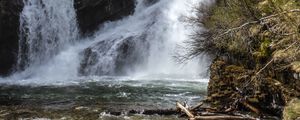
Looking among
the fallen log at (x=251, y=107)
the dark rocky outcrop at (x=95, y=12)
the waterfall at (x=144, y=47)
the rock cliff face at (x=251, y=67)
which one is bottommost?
the fallen log at (x=251, y=107)

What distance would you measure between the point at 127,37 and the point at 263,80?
1847cm

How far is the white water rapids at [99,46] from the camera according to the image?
3082cm

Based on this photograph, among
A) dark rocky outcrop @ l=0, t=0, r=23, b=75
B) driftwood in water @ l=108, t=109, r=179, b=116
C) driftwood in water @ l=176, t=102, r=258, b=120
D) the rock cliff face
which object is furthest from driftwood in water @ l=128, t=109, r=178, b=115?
dark rocky outcrop @ l=0, t=0, r=23, b=75

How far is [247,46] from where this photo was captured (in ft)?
52.0

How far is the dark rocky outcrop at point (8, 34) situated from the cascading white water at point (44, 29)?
465mm

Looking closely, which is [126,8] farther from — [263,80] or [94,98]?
[263,80]

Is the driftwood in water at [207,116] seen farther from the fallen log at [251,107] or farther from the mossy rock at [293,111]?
the fallen log at [251,107]

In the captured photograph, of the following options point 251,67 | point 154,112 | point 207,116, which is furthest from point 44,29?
point 207,116

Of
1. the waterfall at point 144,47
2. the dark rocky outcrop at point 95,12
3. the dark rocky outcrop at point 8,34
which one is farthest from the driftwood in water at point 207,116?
the dark rocky outcrop at point 95,12

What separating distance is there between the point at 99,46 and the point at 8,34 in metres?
5.78

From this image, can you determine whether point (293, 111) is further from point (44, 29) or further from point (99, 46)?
point (44, 29)

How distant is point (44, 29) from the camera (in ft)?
109

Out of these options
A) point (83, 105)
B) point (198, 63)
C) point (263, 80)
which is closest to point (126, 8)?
point (198, 63)

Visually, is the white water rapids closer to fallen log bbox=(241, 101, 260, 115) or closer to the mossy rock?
fallen log bbox=(241, 101, 260, 115)
